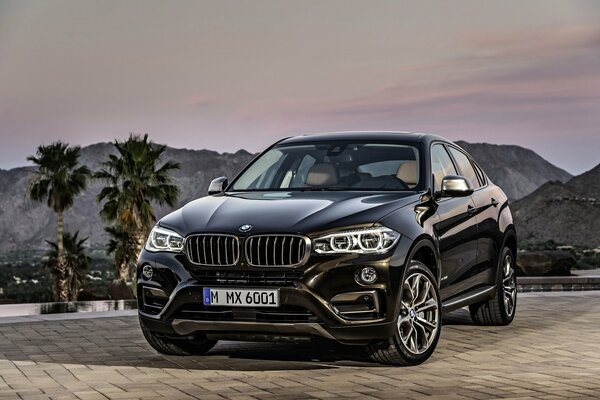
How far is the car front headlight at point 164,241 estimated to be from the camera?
8273 millimetres

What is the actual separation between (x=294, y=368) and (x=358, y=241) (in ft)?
3.92

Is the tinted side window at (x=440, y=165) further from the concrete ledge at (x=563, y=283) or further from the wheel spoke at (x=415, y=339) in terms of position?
the concrete ledge at (x=563, y=283)

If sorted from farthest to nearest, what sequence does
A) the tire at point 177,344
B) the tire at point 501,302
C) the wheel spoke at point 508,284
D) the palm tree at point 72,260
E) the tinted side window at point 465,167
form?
the palm tree at point 72,260
the wheel spoke at point 508,284
the tire at point 501,302
the tinted side window at point 465,167
the tire at point 177,344

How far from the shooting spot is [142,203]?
178 ft

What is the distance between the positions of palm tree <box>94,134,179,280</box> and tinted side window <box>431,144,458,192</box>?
144 feet

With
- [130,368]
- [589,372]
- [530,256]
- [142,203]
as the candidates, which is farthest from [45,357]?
[142,203]

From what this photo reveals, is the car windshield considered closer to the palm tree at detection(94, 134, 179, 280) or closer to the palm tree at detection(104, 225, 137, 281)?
the palm tree at detection(94, 134, 179, 280)

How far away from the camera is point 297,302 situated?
778 centimetres

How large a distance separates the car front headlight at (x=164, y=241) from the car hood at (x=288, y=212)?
57mm

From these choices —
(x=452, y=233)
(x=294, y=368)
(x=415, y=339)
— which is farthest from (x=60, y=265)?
(x=415, y=339)

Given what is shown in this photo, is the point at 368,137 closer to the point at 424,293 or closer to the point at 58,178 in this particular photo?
the point at 424,293

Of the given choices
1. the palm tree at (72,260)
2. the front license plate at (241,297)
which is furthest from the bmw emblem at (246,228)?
the palm tree at (72,260)

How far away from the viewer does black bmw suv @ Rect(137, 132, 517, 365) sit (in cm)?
786

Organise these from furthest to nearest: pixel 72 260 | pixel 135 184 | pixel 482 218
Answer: pixel 72 260 → pixel 135 184 → pixel 482 218
